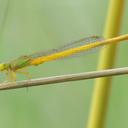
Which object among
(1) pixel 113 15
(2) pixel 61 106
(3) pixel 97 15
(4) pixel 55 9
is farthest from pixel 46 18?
(1) pixel 113 15

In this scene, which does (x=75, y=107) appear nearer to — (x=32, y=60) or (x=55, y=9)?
(x=32, y=60)

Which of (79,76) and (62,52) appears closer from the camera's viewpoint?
(79,76)

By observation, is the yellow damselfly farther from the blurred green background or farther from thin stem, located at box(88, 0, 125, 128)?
thin stem, located at box(88, 0, 125, 128)

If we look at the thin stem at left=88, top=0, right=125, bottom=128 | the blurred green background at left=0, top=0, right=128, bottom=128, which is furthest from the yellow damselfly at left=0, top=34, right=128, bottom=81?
the thin stem at left=88, top=0, right=125, bottom=128

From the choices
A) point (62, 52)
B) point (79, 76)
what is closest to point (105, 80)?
point (79, 76)

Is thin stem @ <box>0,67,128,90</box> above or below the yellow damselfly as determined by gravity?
below

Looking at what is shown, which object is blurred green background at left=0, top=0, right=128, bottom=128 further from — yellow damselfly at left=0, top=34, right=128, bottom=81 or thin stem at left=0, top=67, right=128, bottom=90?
thin stem at left=0, top=67, right=128, bottom=90

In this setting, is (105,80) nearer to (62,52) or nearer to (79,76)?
(79,76)

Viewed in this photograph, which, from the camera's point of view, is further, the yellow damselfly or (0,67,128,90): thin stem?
the yellow damselfly
